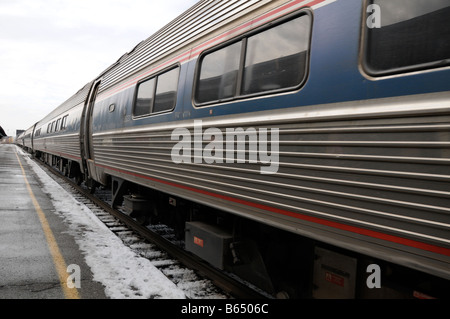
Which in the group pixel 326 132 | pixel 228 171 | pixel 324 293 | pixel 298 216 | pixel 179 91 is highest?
pixel 179 91

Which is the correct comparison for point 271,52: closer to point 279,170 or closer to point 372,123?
point 279,170


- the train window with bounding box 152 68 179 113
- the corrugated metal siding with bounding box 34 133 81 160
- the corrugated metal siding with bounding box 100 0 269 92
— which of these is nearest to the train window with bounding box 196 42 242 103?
the corrugated metal siding with bounding box 100 0 269 92

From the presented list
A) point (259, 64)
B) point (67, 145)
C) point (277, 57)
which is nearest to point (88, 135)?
point (67, 145)

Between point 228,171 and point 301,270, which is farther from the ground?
point 228,171

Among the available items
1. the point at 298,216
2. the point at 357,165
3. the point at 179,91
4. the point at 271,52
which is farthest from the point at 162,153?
the point at 357,165

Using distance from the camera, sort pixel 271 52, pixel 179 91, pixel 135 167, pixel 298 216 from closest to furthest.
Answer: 1. pixel 298 216
2. pixel 271 52
3. pixel 179 91
4. pixel 135 167

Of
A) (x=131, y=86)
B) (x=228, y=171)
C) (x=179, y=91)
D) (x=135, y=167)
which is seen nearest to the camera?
(x=228, y=171)

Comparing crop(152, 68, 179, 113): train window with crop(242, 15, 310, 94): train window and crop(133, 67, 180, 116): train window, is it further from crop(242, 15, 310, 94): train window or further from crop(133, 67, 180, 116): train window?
crop(242, 15, 310, 94): train window

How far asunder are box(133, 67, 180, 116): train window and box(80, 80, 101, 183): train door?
3.65 meters

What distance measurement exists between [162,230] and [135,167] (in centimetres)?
145

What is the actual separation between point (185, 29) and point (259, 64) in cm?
176

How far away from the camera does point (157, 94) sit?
503cm

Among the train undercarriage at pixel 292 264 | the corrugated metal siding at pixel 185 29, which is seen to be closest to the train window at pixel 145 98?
the corrugated metal siding at pixel 185 29

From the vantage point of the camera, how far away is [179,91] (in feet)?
14.1
